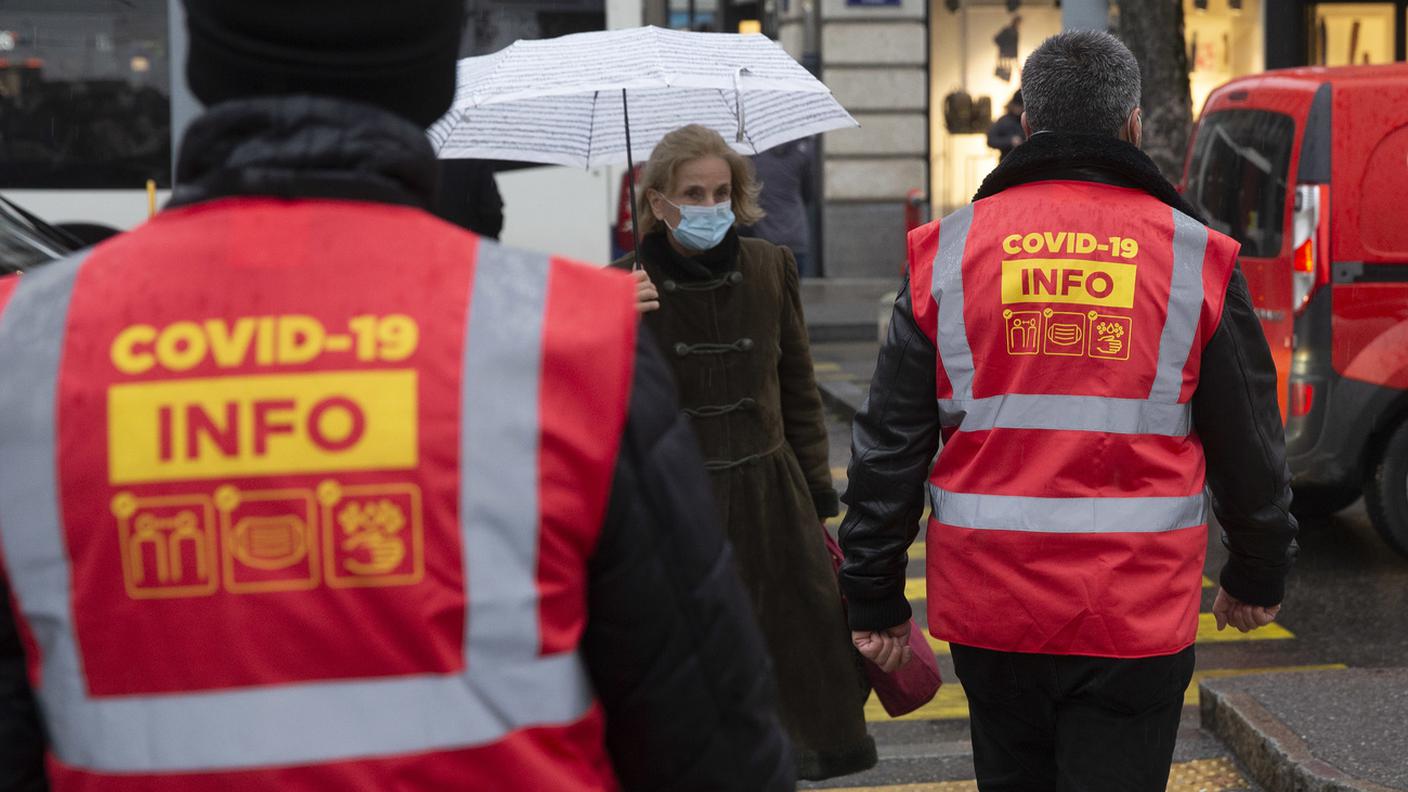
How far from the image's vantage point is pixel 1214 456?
3.05 metres

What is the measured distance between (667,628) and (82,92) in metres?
11.8

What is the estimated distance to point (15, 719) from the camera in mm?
1495

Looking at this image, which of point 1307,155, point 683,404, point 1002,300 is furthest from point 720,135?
point 1307,155

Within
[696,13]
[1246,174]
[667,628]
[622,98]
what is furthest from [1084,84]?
[696,13]

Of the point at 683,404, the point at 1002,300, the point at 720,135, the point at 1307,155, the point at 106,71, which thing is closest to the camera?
the point at 1002,300

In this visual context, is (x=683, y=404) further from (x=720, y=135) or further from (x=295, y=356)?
(x=295, y=356)

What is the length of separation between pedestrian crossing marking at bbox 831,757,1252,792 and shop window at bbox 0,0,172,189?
29.6 feet

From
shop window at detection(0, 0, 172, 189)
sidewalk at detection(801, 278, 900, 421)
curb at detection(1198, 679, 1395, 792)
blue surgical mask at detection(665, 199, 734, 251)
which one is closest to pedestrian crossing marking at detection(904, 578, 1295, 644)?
curb at detection(1198, 679, 1395, 792)

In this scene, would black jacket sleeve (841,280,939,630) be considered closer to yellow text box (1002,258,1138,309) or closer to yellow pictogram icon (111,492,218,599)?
yellow text box (1002,258,1138,309)

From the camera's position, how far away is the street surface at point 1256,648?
496 centimetres

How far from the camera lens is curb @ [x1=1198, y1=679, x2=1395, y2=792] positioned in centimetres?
436

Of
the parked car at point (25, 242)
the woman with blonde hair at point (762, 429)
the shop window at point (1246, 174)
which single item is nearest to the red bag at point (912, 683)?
the woman with blonde hair at point (762, 429)

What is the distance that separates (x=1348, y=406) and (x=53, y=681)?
6641 millimetres

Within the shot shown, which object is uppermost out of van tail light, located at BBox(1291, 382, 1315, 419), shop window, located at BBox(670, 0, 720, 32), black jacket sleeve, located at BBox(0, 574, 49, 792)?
shop window, located at BBox(670, 0, 720, 32)
